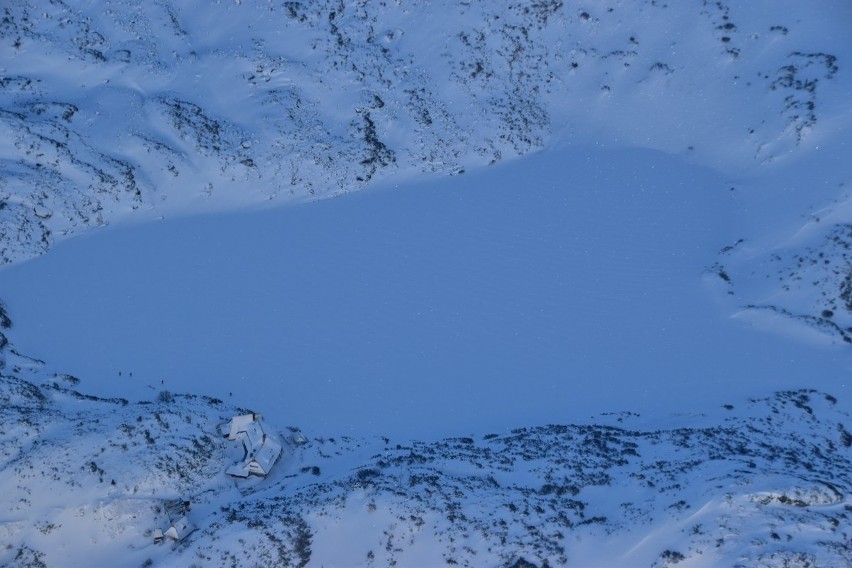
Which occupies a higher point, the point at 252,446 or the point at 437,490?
the point at 252,446

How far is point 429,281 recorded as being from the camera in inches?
1415

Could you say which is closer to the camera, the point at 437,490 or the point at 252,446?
the point at 437,490

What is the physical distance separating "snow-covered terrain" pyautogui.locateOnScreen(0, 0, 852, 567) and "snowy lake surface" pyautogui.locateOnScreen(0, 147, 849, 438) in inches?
5.8

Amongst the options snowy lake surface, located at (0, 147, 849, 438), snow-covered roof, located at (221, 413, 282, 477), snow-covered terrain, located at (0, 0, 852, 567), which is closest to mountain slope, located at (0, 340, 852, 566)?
snow-covered terrain, located at (0, 0, 852, 567)

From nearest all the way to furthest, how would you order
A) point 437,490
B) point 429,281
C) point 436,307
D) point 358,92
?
point 437,490 → point 436,307 → point 429,281 → point 358,92

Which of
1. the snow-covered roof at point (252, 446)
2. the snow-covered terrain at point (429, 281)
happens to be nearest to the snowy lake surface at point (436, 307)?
the snow-covered terrain at point (429, 281)

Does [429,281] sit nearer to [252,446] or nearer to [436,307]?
[436,307]

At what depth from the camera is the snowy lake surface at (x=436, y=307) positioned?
32.1 m

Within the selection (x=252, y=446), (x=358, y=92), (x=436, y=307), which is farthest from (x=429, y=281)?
(x=358, y=92)

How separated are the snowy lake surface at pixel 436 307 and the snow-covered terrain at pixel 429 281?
0.49 feet

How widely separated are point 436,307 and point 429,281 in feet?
5.38

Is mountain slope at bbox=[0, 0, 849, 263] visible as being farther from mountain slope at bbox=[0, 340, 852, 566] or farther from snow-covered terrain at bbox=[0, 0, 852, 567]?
mountain slope at bbox=[0, 340, 852, 566]

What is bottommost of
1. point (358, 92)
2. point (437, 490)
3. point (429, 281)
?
point (437, 490)

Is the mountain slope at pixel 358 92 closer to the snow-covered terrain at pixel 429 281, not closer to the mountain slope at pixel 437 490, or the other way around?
the snow-covered terrain at pixel 429 281
